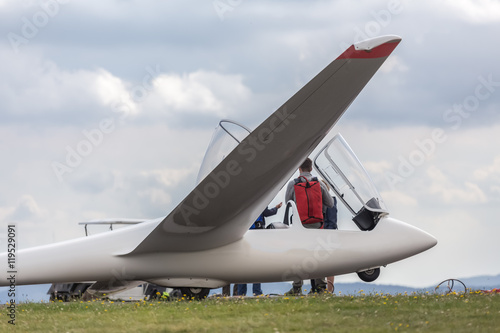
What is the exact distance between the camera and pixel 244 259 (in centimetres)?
1223

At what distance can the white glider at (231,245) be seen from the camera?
10.8 metres

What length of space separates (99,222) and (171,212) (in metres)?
5.91

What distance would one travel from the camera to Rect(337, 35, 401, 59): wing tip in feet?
30.6

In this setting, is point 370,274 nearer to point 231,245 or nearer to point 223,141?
point 231,245

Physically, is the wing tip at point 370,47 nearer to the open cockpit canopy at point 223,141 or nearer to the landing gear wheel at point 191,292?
the open cockpit canopy at point 223,141

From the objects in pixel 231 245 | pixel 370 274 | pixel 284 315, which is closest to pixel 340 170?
pixel 370 274

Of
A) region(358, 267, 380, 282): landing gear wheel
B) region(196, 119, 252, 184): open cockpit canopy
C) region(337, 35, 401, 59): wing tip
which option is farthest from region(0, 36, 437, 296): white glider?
region(337, 35, 401, 59): wing tip

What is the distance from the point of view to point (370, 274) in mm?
12945

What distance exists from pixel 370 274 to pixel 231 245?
2555 millimetres

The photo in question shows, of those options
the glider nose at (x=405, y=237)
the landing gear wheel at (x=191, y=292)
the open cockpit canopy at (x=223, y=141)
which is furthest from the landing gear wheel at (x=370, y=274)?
the open cockpit canopy at (x=223, y=141)

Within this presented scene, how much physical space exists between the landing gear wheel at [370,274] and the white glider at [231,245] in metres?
0.19

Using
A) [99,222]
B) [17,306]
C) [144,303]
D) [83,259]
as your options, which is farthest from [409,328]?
[99,222]

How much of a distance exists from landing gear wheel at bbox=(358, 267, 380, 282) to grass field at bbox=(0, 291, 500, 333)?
3.99 ft

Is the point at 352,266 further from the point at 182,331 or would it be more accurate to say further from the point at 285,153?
the point at 182,331
